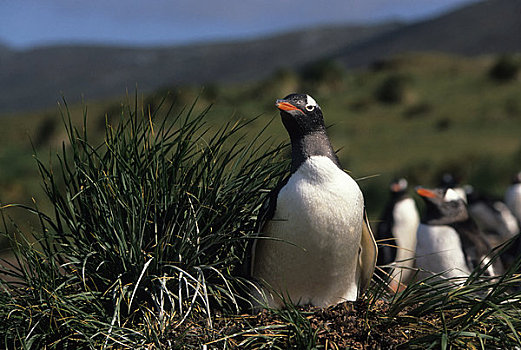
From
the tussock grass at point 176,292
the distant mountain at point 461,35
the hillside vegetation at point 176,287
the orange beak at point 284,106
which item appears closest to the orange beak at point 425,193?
the hillside vegetation at point 176,287

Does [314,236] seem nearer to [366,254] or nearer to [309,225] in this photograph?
[309,225]

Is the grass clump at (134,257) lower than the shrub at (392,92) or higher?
higher

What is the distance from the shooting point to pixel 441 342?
2869 millimetres

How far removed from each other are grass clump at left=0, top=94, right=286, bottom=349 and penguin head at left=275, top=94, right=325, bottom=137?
1.67 feet

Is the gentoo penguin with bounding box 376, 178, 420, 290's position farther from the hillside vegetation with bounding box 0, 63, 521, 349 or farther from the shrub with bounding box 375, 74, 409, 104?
the shrub with bounding box 375, 74, 409, 104

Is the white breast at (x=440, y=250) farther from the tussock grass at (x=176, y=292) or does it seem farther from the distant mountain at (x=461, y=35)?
the distant mountain at (x=461, y=35)

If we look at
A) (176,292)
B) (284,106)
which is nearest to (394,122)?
(284,106)

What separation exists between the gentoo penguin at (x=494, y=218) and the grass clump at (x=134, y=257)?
6620 millimetres

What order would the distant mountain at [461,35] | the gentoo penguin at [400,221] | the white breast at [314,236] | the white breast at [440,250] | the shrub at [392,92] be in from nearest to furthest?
the white breast at [314,236], the white breast at [440,250], the gentoo penguin at [400,221], the shrub at [392,92], the distant mountain at [461,35]

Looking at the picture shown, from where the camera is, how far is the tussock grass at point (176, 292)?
3.06 meters

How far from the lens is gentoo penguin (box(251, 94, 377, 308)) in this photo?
129 inches

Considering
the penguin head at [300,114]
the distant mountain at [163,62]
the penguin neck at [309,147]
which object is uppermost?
the penguin head at [300,114]

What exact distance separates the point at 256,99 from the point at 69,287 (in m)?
30.1

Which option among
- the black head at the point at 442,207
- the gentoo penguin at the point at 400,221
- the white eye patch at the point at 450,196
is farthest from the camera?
the gentoo penguin at the point at 400,221
